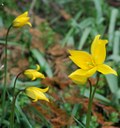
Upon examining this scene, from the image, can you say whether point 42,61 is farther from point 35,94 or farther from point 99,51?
point 99,51

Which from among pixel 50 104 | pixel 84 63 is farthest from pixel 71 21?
pixel 84 63

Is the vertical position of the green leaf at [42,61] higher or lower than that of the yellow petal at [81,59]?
lower

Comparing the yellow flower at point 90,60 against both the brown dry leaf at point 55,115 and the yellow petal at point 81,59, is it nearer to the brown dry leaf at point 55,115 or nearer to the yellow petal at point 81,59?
the yellow petal at point 81,59

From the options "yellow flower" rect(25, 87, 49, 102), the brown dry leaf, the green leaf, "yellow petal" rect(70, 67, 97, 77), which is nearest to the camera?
"yellow petal" rect(70, 67, 97, 77)


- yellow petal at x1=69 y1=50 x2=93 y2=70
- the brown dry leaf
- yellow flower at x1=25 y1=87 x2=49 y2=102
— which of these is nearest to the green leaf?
the brown dry leaf

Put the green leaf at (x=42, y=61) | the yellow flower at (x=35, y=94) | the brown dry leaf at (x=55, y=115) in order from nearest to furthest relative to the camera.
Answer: the yellow flower at (x=35, y=94) < the brown dry leaf at (x=55, y=115) < the green leaf at (x=42, y=61)

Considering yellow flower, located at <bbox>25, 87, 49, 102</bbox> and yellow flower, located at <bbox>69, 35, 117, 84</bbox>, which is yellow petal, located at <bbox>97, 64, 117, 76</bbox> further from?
yellow flower, located at <bbox>25, 87, 49, 102</bbox>

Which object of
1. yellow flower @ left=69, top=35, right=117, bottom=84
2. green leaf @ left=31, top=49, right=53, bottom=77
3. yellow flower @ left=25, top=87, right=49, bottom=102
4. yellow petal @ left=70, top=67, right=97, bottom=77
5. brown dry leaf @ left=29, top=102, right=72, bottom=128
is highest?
yellow flower @ left=69, top=35, right=117, bottom=84

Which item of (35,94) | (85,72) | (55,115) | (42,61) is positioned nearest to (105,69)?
(85,72)

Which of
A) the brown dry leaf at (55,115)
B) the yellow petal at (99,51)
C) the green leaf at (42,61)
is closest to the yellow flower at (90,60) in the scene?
the yellow petal at (99,51)
